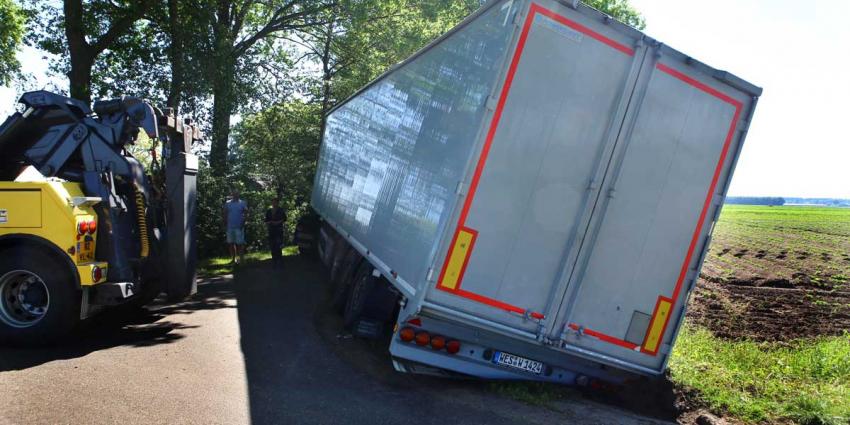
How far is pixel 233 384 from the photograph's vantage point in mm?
5539

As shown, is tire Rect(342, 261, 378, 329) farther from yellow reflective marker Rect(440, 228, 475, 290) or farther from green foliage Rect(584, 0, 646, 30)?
green foliage Rect(584, 0, 646, 30)

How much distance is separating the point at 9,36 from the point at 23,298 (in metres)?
23.2

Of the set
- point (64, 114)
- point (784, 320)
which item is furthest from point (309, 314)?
point (784, 320)

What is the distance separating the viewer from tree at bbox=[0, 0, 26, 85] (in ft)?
75.5

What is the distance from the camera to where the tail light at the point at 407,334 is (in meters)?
5.48

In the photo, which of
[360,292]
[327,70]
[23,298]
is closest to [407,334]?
[360,292]

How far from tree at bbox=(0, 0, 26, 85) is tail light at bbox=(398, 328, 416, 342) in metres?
21.3

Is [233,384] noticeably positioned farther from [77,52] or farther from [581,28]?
[77,52]

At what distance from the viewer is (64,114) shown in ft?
22.9

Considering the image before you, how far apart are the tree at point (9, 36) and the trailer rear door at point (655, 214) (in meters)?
22.2

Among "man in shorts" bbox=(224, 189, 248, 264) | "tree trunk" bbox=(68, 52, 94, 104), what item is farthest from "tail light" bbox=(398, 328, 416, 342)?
"tree trunk" bbox=(68, 52, 94, 104)

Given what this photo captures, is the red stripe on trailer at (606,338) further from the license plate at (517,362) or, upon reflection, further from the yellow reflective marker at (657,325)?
the license plate at (517,362)

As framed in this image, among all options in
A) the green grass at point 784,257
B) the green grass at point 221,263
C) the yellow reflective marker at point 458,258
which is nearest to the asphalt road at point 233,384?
the yellow reflective marker at point 458,258

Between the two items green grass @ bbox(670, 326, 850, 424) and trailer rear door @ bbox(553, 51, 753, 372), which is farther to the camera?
green grass @ bbox(670, 326, 850, 424)
